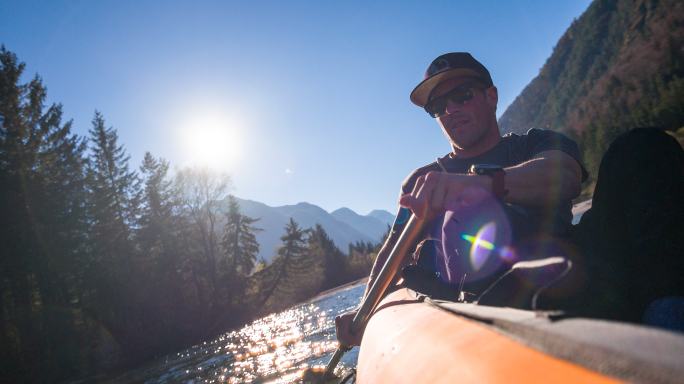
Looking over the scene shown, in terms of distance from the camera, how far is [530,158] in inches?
107

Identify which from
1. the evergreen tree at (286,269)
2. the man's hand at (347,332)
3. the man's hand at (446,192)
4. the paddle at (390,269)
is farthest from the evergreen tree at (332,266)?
the man's hand at (446,192)

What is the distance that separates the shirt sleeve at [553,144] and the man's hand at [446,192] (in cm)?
79

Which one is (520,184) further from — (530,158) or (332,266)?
(332,266)

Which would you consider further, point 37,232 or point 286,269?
point 286,269

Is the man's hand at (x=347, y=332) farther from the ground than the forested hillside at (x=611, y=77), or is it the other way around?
→ the forested hillside at (x=611, y=77)

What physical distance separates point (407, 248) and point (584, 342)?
1725 mm

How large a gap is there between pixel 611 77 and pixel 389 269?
9876 centimetres

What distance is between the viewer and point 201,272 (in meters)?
22.8

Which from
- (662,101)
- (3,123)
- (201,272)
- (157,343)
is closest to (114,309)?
(157,343)

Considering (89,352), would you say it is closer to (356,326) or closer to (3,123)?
(3,123)

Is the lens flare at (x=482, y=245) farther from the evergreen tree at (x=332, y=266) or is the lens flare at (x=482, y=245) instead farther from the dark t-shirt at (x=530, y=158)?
the evergreen tree at (x=332, y=266)

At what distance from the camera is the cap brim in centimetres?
296

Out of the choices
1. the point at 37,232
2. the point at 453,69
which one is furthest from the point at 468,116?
the point at 37,232

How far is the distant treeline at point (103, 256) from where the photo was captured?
1570cm
